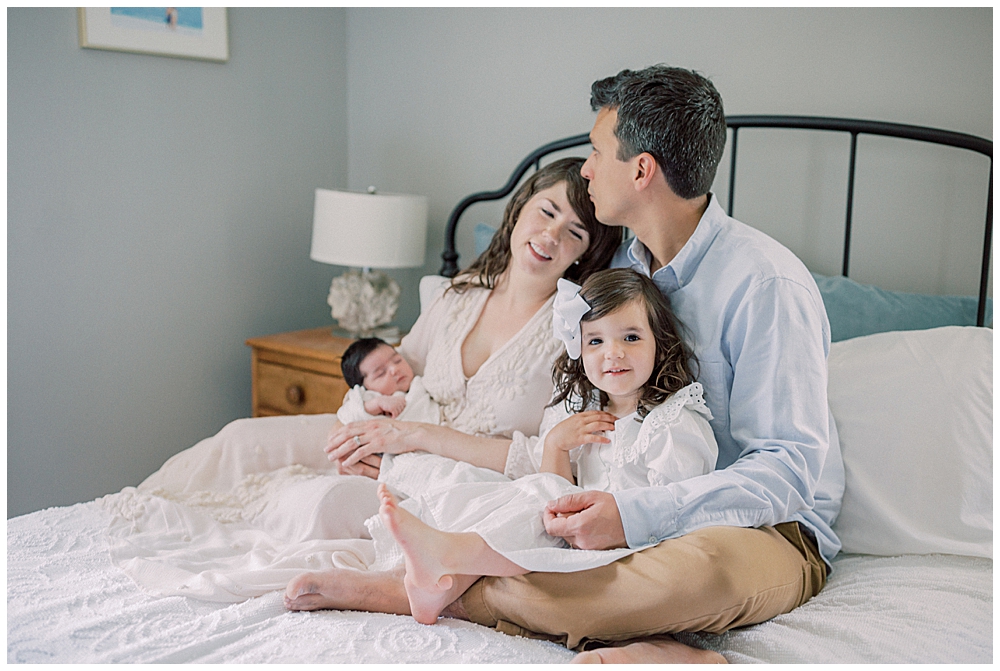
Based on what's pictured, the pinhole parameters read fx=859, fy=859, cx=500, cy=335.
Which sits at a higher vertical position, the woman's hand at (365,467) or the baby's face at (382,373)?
the baby's face at (382,373)

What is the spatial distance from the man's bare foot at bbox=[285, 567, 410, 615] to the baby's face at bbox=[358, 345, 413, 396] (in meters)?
0.69

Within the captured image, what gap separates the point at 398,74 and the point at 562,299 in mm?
1636

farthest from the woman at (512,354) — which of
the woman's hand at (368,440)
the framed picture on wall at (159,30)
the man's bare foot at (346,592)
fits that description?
the framed picture on wall at (159,30)

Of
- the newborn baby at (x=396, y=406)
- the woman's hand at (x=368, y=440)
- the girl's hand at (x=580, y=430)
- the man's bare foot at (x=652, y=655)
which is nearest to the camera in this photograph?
the man's bare foot at (x=652, y=655)

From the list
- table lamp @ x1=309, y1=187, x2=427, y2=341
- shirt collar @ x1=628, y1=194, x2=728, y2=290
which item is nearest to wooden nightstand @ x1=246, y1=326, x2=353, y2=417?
table lamp @ x1=309, y1=187, x2=427, y2=341

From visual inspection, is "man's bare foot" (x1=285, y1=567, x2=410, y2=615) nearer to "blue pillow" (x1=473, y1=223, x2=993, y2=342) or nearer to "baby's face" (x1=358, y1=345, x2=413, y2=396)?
"baby's face" (x1=358, y1=345, x2=413, y2=396)

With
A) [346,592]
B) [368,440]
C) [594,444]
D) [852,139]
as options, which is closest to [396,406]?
[368,440]

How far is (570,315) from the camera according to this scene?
148cm

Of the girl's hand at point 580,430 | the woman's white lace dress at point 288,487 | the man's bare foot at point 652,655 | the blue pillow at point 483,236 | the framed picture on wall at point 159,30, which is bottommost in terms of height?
the man's bare foot at point 652,655

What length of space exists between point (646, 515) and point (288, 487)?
0.75 meters

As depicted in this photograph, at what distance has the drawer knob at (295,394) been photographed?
2.55 meters

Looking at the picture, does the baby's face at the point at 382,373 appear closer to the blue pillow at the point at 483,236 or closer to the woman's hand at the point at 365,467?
the woman's hand at the point at 365,467

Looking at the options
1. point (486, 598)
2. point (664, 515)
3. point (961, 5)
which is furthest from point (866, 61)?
point (486, 598)

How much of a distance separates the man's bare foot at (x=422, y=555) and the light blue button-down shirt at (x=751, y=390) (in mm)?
277
